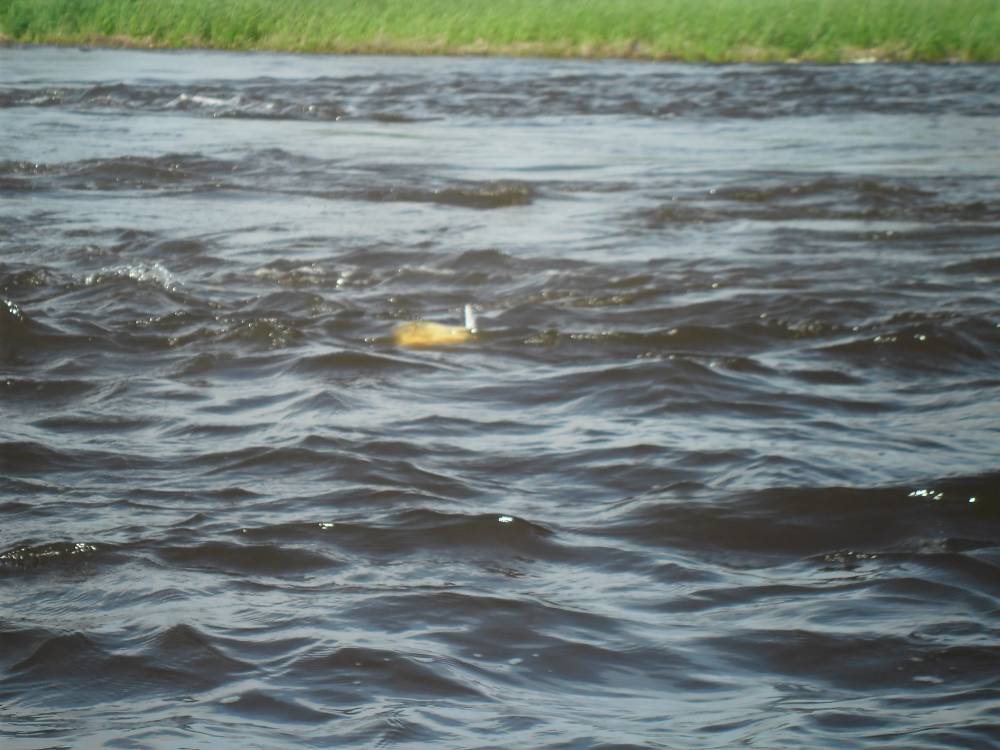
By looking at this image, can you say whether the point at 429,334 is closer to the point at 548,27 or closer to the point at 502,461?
the point at 502,461

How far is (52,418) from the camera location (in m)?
6.09

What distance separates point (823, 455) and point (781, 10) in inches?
1076

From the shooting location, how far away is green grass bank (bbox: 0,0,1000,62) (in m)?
28.6

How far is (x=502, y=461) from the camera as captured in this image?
546 centimetres

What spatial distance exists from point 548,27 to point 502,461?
86.3 ft

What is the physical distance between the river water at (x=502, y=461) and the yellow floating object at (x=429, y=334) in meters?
0.09

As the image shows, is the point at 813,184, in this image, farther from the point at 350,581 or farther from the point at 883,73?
the point at 883,73

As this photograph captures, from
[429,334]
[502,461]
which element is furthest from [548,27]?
[502,461]

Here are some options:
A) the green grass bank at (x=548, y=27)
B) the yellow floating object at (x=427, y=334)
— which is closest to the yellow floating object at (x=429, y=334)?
the yellow floating object at (x=427, y=334)

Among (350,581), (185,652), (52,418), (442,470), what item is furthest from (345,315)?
(185,652)

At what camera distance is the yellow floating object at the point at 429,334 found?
24.5 feet

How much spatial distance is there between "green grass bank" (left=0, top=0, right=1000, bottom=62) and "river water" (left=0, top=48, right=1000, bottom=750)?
15953 mm

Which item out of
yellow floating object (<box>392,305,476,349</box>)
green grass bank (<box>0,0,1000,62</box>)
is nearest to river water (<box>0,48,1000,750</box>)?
yellow floating object (<box>392,305,476,349</box>)

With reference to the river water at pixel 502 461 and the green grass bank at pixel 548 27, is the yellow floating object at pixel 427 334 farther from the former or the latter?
the green grass bank at pixel 548 27
